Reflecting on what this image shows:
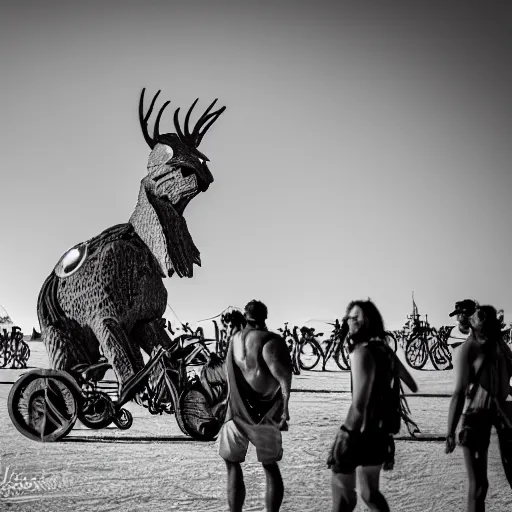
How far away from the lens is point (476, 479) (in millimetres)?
4242

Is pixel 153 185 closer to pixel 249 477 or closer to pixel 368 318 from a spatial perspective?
pixel 249 477

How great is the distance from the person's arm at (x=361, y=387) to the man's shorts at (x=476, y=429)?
84 cm

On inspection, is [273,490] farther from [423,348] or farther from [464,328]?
[423,348]

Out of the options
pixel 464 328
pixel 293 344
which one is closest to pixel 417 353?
pixel 293 344

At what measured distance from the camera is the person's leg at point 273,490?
14.2 feet

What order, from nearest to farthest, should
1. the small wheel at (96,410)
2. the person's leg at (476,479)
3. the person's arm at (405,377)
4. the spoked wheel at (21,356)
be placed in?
the person's arm at (405,377)
the person's leg at (476,479)
the small wheel at (96,410)
the spoked wheel at (21,356)

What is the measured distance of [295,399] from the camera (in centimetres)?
1301

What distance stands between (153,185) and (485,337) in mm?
4877

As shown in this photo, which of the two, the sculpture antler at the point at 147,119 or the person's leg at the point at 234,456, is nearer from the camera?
the person's leg at the point at 234,456

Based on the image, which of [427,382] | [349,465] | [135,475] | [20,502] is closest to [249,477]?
[135,475]

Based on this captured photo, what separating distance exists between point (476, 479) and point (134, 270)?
489 centimetres

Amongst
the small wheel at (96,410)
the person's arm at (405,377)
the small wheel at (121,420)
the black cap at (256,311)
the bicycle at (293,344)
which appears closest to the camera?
the person's arm at (405,377)

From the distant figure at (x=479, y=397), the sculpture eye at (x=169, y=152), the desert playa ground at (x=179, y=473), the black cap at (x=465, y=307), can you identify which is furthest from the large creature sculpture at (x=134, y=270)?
the distant figure at (x=479, y=397)

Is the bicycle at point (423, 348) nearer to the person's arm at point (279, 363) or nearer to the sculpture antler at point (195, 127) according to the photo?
the sculpture antler at point (195, 127)
